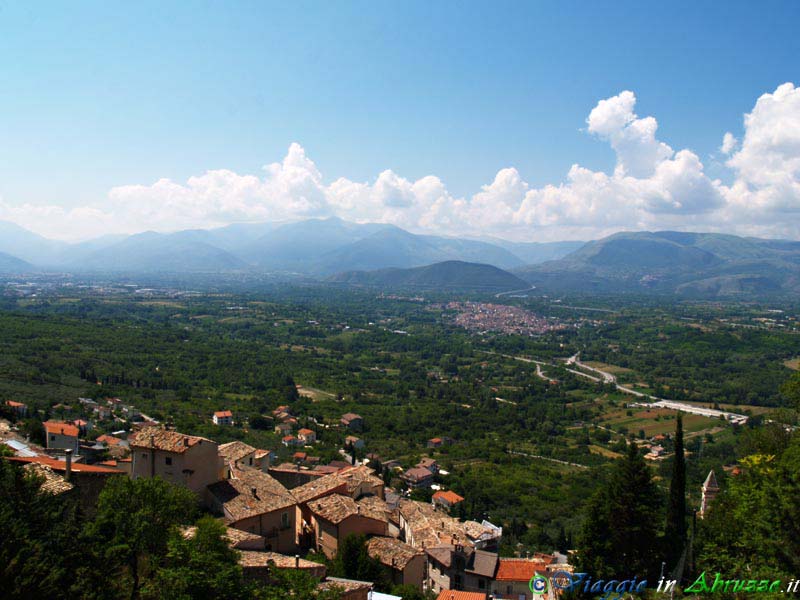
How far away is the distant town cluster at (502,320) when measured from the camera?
442 feet

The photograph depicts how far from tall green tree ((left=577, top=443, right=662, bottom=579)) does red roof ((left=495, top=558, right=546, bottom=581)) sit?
15.5 feet

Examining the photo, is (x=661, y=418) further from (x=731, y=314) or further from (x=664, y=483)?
(x=731, y=314)

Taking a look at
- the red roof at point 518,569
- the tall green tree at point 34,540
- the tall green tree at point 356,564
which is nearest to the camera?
the tall green tree at point 34,540

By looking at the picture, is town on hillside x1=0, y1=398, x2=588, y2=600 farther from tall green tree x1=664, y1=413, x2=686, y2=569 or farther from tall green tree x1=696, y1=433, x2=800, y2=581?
tall green tree x1=696, y1=433, x2=800, y2=581

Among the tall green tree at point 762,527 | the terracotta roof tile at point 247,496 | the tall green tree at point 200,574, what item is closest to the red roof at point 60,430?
the terracotta roof tile at point 247,496

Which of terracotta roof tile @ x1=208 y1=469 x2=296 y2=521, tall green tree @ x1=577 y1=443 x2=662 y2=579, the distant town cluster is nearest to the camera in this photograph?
tall green tree @ x1=577 y1=443 x2=662 y2=579

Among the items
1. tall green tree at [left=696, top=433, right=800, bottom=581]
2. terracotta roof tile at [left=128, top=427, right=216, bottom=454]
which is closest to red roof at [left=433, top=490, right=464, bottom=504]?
tall green tree at [left=696, top=433, right=800, bottom=581]

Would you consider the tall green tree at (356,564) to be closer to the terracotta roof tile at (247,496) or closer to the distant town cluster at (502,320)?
the terracotta roof tile at (247,496)

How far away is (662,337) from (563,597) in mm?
116564

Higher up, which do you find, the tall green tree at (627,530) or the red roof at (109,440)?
the tall green tree at (627,530)

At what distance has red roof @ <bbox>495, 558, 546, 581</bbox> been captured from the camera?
18141mm

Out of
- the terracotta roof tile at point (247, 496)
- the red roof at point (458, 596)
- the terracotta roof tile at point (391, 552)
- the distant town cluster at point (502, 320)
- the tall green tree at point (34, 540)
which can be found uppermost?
the tall green tree at point (34, 540)

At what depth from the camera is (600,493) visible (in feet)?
48.5

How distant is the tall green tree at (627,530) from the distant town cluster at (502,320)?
11706 cm
